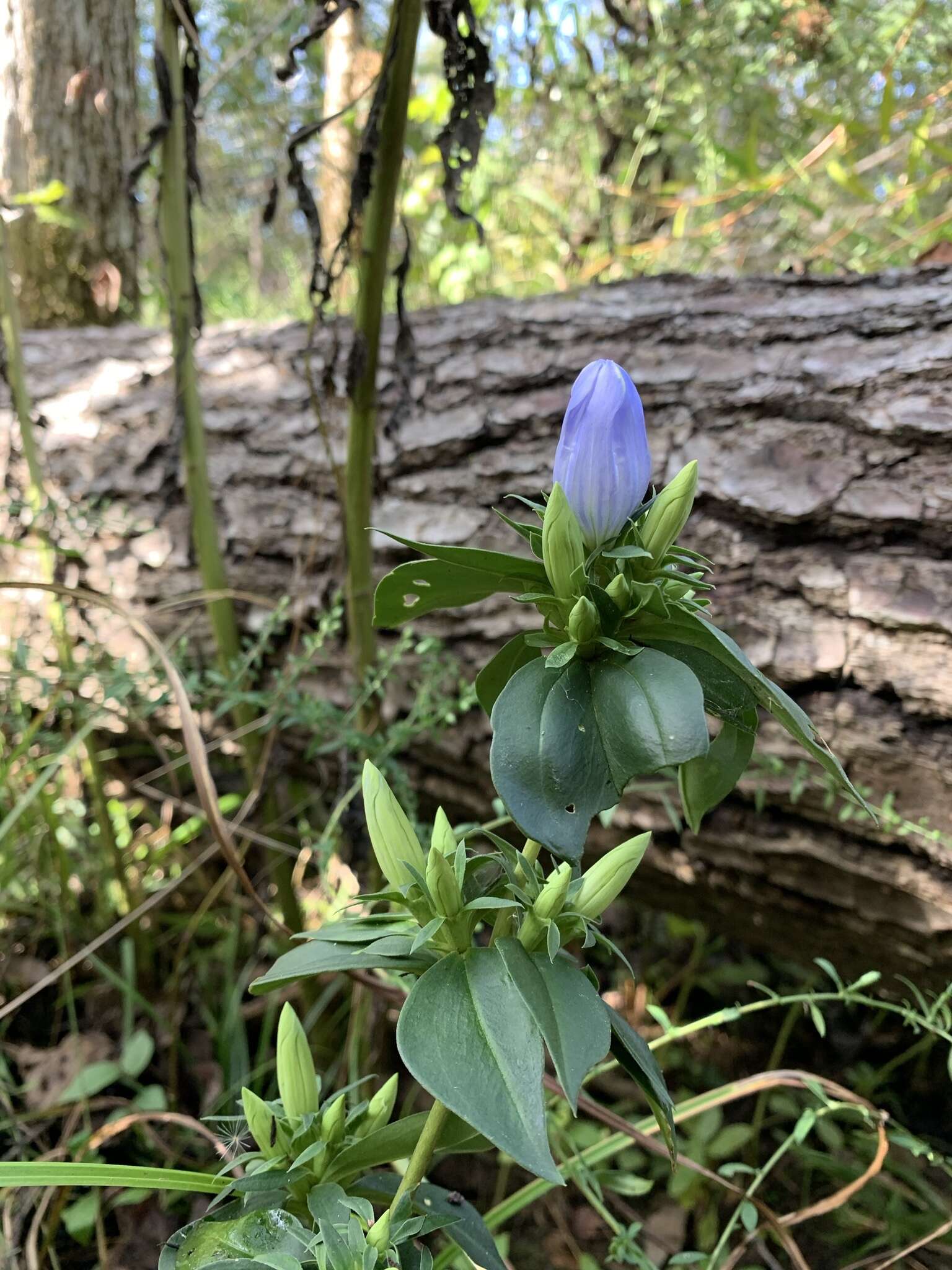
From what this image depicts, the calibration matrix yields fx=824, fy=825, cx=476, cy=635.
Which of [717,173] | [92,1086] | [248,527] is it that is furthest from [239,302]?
[92,1086]

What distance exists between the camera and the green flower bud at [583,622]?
415 mm

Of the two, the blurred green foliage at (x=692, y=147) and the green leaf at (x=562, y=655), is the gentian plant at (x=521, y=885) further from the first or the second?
the blurred green foliage at (x=692, y=147)

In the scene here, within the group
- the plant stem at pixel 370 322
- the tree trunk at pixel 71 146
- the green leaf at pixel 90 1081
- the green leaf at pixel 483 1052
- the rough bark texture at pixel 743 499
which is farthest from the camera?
the tree trunk at pixel 71 146

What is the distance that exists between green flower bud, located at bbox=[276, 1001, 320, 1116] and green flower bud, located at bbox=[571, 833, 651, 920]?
187 millimetres

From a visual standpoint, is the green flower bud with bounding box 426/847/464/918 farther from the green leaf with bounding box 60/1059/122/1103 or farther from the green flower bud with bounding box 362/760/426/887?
the green leaf with bounding box 60/1059/122/1103

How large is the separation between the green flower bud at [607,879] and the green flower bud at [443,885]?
0.07m

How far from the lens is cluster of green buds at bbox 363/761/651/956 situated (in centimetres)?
42

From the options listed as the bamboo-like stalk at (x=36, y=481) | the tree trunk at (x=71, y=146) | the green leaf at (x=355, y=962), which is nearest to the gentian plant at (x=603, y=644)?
the green leaf at (x=355, y=962)

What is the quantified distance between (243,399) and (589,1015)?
1.23m

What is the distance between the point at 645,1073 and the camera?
0.41 meters

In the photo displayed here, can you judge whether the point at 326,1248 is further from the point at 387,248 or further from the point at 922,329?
the point at 922,329

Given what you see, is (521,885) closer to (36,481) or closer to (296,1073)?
(296,1073)

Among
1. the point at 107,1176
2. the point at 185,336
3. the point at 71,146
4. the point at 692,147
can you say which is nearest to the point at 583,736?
the point at 107,1176

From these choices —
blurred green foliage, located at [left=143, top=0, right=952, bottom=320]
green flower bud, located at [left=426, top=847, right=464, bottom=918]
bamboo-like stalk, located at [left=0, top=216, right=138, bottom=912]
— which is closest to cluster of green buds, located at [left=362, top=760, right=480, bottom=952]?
green flower bud, located at [left=426, top=847, right=464, bottom=918]
